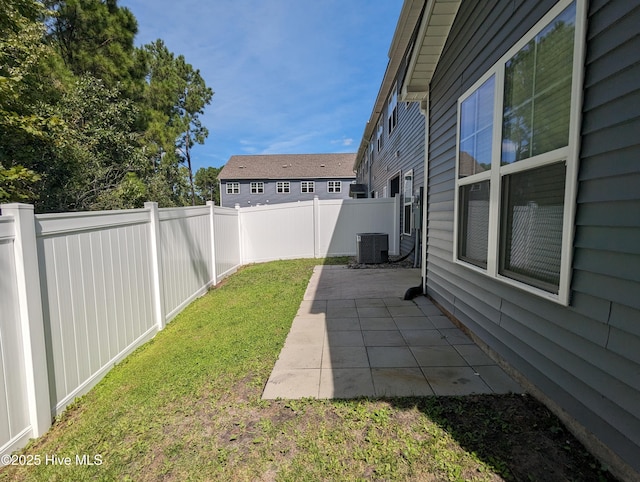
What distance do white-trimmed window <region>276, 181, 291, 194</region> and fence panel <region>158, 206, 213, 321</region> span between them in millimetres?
24435

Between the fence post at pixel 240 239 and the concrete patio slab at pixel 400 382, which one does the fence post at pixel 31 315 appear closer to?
the concrete patio slab at pixel 400 382

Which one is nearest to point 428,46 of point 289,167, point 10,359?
point 10,359

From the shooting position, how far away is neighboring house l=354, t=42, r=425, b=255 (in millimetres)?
7176

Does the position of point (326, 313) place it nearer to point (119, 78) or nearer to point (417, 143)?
point (417, 143)

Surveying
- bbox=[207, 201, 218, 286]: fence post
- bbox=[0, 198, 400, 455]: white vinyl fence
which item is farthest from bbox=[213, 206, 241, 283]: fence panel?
bbox=[0, 198, 400, 455]: white vinyl fence

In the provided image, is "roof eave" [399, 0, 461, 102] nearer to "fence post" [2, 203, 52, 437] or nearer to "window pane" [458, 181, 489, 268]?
"window pane" [458, 181, 489, 268]

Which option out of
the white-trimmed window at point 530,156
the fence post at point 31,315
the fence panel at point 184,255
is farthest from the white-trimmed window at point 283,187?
the fence post at point 31,315

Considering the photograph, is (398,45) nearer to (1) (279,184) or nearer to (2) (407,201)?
(2) (407,201)

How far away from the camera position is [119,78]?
43.0 ft

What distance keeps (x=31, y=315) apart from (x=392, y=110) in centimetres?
1033

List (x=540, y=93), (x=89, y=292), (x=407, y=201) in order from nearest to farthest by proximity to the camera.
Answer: (x=540, y=93), (x=89, y=292), (x=407, y=201)

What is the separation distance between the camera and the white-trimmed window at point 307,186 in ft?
99.5

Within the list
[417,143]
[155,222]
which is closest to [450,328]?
[155,222]

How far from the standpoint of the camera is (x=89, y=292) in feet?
9.02
